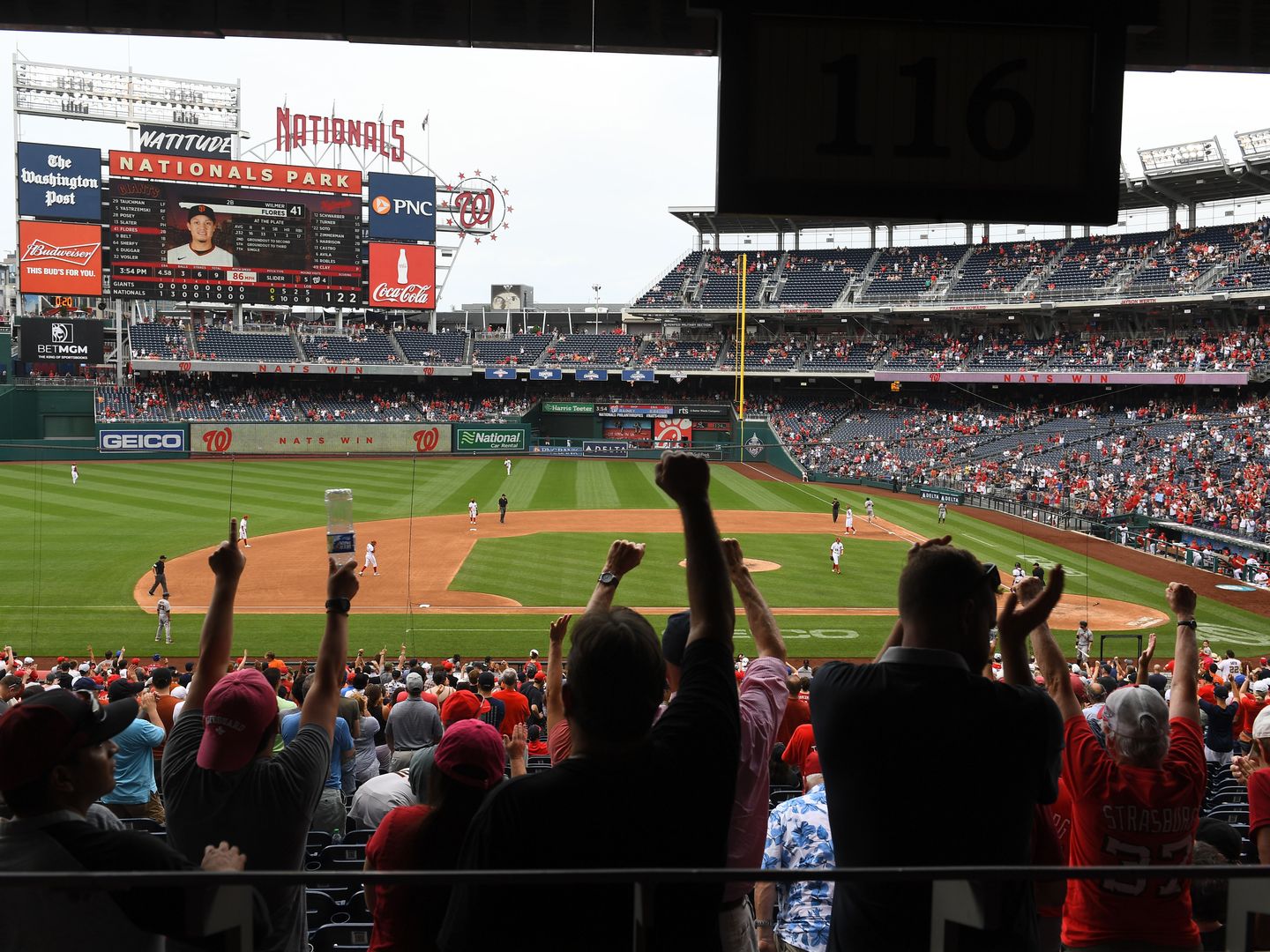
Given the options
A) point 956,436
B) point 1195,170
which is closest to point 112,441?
point 956,436

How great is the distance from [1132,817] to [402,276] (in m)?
60.8

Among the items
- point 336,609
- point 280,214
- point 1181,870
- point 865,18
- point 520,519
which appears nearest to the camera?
point 1181,870

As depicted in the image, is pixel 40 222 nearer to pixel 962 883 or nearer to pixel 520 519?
pixel 520 519

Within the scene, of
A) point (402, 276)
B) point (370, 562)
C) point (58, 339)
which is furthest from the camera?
point (402, 276)

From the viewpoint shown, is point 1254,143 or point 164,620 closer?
point 164,620

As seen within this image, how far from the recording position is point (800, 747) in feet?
21.8

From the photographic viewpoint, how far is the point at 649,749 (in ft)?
7.97

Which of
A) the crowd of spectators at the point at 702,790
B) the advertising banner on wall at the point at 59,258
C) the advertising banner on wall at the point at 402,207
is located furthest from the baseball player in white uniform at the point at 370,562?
the advertising banner on wall at the point at 402,207

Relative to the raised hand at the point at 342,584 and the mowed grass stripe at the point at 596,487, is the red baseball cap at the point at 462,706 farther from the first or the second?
the mowed grass stripe at the point at 596,487

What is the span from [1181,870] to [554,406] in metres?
64.7

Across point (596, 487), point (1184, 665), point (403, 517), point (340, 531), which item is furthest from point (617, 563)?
point (596, 487)

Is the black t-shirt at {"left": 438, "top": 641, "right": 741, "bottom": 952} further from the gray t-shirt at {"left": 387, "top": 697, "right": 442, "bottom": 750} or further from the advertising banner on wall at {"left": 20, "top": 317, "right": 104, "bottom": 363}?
the advertising banner on wall at {"left": 20, "top": 317, "right": 104, "bottom": 363}

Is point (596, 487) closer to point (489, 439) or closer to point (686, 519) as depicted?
point (489, 439)

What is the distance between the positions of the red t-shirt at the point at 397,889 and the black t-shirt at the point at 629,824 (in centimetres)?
82
